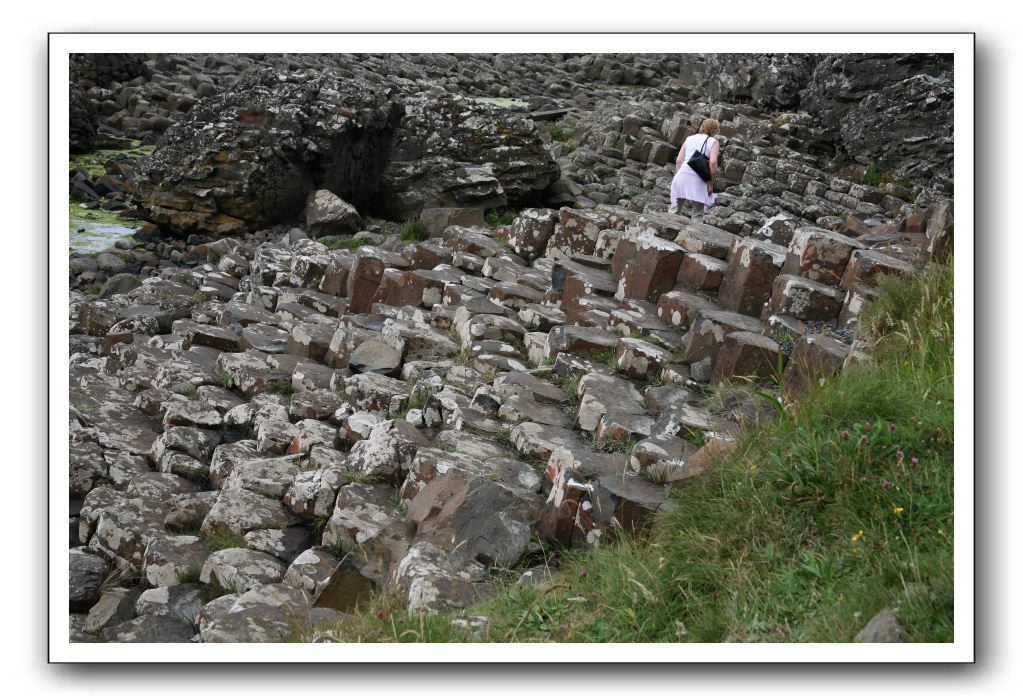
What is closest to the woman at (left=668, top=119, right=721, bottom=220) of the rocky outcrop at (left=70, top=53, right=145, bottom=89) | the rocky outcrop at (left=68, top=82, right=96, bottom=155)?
the rocky outcrop at (left=68, top=82, right=96, bottom=155)

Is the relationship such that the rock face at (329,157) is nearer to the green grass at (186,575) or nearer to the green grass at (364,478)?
the green grass at (364,478)

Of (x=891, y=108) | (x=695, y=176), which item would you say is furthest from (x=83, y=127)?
(x=891, y=108)

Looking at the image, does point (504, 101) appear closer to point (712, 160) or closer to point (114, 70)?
point (114, 70)

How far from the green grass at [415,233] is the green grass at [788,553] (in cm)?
872

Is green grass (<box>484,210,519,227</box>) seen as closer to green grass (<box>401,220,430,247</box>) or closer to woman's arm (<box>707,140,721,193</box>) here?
green grass (<box>401,220,430,247</box>)

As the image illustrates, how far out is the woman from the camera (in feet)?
33.5

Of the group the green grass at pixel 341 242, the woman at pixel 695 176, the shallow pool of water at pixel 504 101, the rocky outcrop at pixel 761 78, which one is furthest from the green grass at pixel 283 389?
the shallow pool of water at pixel 504 101

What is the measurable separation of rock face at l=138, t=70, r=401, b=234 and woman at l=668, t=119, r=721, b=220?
6098 millimetres

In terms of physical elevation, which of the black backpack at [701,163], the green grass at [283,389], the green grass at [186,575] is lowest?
the green grass at [186,575]

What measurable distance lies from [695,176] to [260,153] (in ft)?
22.5

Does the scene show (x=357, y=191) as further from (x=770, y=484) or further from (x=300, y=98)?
(x=770, y=484)

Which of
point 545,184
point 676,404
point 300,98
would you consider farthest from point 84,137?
point 676,404

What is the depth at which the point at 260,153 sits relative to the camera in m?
14.1

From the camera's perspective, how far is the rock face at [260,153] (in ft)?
46.4
